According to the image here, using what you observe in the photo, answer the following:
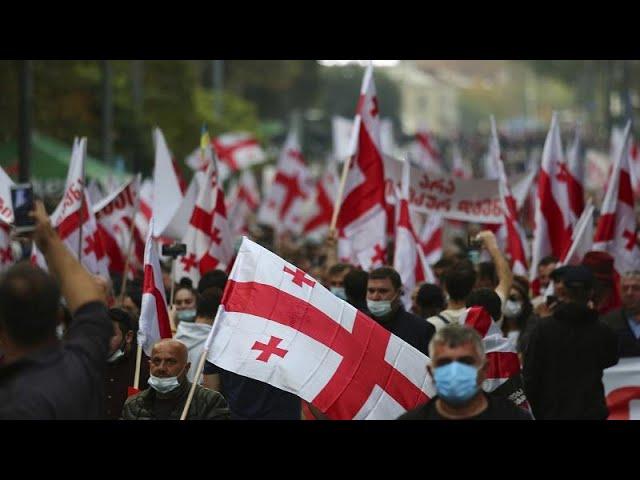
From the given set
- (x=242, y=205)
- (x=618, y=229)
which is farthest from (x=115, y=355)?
(x=242, y=205)

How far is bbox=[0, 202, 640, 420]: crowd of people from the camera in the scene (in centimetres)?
462

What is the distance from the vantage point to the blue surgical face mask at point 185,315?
37.5ft

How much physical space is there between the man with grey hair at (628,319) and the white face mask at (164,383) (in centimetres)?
276

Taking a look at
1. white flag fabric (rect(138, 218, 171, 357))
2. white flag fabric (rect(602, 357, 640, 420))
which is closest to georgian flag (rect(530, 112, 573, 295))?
white flag fabric (rect(602, 357, 640, 420))

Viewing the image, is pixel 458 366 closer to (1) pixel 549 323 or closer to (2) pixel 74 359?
(2) pixel 74 359

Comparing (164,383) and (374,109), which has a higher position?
(374,109)

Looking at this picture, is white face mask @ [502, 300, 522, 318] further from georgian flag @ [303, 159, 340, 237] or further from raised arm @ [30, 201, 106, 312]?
georgian flag @ [303, 159, 340, 237]

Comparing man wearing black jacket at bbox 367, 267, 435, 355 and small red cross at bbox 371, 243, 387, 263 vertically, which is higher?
man wearing black jacket at bbox 367, 267, 435, 355

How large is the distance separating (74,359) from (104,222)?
11.0 m

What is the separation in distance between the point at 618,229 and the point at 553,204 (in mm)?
1561

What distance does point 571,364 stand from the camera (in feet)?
26.9

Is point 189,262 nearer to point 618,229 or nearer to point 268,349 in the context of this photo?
point 618,229
